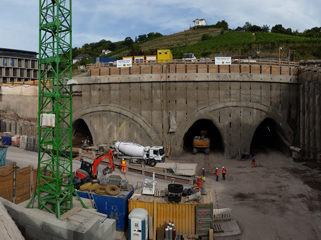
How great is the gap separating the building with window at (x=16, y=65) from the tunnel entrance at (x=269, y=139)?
72.1 m

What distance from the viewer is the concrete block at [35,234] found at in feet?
39.9

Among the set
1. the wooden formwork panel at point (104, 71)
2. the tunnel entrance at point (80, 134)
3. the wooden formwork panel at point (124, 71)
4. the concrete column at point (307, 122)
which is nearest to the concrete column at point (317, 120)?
the concrete column at point (307, 122)

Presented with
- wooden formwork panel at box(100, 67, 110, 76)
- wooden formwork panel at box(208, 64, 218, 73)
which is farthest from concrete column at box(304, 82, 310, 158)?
wooden formwork panel at box(100, 67, 110, 76)

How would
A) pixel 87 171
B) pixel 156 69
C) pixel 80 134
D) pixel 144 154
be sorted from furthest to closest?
pixel 80 134, pixel 156 69, pixel 144 154, pixel 87 171

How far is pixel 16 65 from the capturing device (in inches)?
3332

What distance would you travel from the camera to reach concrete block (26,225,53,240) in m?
12.1

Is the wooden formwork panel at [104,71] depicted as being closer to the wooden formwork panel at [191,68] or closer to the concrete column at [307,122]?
the wooden formwork panel at [191,68]

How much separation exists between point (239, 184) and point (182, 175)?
522 cm

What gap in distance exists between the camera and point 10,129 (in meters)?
41.8

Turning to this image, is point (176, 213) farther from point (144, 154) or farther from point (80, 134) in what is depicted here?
point (80, 134)

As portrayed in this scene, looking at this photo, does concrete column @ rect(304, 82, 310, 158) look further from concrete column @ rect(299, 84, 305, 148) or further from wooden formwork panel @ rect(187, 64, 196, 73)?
wooden formwork panel @ rect(187, 64, 196, 73)

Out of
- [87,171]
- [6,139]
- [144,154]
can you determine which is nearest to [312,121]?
[144,154]

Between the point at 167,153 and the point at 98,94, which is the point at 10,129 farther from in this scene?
the point at 167,153

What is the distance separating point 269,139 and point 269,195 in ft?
69.2
